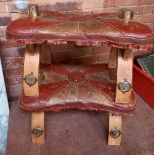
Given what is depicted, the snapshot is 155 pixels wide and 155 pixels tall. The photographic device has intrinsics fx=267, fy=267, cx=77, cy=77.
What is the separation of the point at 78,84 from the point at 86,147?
25cm

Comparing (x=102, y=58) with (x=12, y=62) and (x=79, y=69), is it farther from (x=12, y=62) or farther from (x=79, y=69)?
(x=12, y=62)

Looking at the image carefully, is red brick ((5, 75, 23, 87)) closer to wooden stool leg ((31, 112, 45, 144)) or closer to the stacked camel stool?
the stacked camel stool

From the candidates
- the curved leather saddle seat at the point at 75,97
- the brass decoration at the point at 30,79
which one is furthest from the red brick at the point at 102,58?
the brass decoration at the point at 30,79

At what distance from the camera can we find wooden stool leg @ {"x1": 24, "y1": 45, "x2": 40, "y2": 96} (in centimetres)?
94

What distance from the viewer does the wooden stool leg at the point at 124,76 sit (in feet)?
3.04

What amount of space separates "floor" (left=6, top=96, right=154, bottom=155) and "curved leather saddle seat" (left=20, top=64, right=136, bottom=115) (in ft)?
0.57

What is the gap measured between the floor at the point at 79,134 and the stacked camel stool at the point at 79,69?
0.04m

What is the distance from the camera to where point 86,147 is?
1066 mm

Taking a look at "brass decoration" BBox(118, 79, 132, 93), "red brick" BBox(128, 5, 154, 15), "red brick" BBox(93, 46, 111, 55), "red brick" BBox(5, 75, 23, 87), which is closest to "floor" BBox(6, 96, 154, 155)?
"red brick" BBox(5, 75, 23, 87)

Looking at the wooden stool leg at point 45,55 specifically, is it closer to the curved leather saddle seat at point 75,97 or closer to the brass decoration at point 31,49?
the curved leather saddle seat at point 75,97

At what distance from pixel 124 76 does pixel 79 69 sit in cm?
28

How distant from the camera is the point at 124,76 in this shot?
944 millimetres

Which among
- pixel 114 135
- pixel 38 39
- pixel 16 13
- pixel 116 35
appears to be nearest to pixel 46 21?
pixel 38 39

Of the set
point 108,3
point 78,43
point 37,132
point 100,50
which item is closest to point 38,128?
point 37,132
